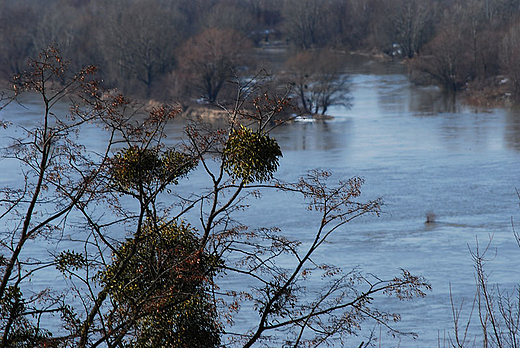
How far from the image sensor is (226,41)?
4603cm

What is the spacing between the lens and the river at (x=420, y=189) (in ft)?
52.6

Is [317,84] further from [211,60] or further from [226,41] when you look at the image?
[226,41]

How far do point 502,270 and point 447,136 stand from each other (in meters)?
16.3

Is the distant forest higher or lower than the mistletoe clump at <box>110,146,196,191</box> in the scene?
higher

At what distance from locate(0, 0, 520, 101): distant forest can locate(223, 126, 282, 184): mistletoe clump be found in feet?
97.2

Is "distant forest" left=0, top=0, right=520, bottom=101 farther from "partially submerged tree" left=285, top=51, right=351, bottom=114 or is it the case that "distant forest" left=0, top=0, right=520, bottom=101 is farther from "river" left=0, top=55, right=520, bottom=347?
"river" left=0, top=55, right=520, bottom=347

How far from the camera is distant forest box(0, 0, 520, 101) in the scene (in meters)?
44.3

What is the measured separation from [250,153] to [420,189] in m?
17.9

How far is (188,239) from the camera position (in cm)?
671

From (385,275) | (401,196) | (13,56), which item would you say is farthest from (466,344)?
(13,56)

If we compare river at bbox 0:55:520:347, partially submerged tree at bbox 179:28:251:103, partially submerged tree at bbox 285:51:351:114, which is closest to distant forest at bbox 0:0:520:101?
partially submerged tree at bbox 179:28:251:103

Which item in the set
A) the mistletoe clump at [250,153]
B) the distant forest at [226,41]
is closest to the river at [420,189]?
the distant forest at [226,41]

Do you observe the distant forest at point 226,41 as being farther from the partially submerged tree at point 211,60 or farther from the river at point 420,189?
the river at point 420,189

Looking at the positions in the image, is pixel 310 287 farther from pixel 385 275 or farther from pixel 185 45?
pixel 185 45
